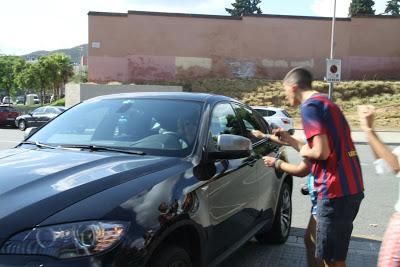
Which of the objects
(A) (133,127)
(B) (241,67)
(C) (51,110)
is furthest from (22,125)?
(A) (133,127)

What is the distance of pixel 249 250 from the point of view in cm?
550

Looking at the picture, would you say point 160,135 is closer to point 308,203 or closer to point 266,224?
point 266,224

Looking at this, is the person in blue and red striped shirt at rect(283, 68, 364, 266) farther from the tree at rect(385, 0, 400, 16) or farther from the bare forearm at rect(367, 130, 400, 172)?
the tree at rect(385, 0, 400, 16)

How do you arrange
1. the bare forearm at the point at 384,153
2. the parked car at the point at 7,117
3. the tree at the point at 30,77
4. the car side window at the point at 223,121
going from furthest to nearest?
the tree at the point at 30,77, the parked car at the point at 7,117, the car side window at the point at 223,121, the bare forearm at the point at 384,153

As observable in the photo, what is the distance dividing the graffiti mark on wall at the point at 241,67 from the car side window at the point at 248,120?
3553 centimetres

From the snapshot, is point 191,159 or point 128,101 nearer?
point 191,159

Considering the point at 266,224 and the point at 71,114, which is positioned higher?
the point at 71,114

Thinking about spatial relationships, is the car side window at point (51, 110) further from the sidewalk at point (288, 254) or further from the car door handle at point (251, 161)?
the car door handle at point (251, 161)

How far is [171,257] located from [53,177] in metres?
0.84

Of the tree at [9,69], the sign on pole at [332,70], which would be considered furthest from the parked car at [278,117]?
the tree at [9,69]

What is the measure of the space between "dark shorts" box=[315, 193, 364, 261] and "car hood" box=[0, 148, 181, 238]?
1.04 meters

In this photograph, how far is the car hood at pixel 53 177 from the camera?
2.62 m

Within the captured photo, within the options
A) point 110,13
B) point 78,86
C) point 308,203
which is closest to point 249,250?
point 308,203

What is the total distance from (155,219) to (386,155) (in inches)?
51.3
